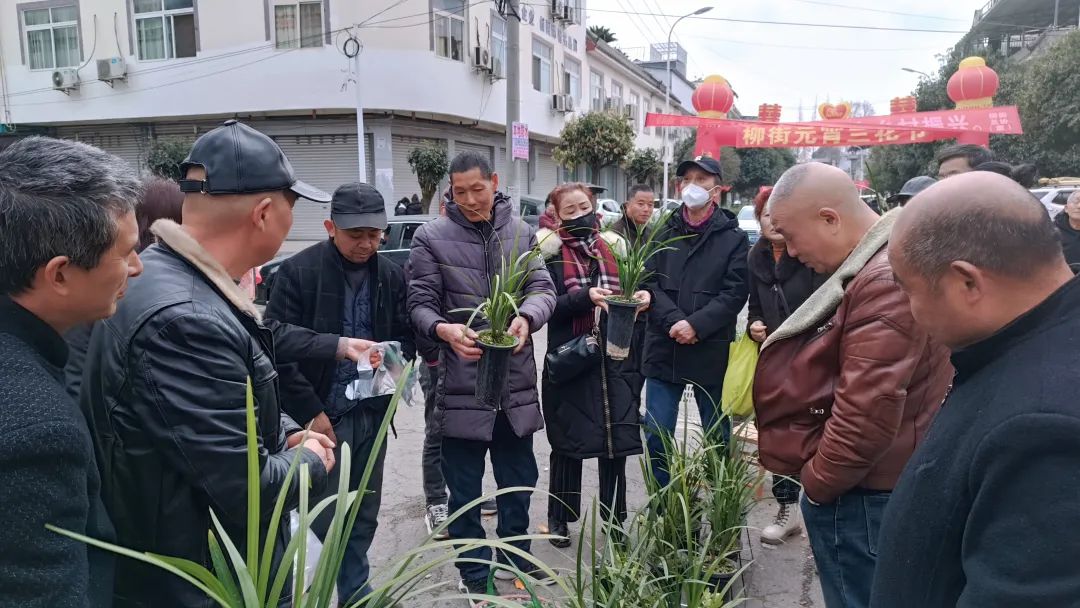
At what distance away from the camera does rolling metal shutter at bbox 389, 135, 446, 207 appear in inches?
744

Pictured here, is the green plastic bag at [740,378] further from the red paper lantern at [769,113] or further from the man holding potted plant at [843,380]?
the red paper lantern at [769,113]

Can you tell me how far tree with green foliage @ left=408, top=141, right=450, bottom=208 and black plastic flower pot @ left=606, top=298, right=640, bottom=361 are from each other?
588 inches

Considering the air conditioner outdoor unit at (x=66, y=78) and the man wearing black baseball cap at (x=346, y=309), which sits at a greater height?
the air conditioner outdoor unit at (x=66, y=78)

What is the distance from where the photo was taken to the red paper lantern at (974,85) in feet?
41.5

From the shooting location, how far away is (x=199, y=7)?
60.5 feet

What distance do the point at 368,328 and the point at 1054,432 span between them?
100 inches

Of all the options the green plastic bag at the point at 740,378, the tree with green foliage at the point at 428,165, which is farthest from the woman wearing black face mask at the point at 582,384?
the tree with green foliage at the point at 428,165

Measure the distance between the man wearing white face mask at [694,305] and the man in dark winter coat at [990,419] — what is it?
7.97ft

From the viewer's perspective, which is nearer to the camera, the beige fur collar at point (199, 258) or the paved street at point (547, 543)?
the beige fur collar at point (199, 258)

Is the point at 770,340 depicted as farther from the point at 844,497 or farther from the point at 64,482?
the point at 64,482

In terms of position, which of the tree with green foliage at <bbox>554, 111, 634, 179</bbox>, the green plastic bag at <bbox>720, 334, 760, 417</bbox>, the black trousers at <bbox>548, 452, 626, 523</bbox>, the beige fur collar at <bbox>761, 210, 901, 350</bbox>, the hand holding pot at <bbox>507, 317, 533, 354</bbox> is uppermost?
the tree with green foliage at <bbox>554, 111, 634, 179</bbox>

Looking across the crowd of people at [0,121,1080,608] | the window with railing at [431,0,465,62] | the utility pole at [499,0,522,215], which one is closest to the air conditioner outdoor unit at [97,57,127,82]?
the window with railing at [431,0,465,62]

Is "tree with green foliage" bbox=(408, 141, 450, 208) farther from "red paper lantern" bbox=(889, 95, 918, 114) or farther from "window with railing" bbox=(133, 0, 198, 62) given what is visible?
"red paper lantern" bbox=(889, 95, 918, 114)

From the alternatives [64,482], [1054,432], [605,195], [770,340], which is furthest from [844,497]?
[605,195]
